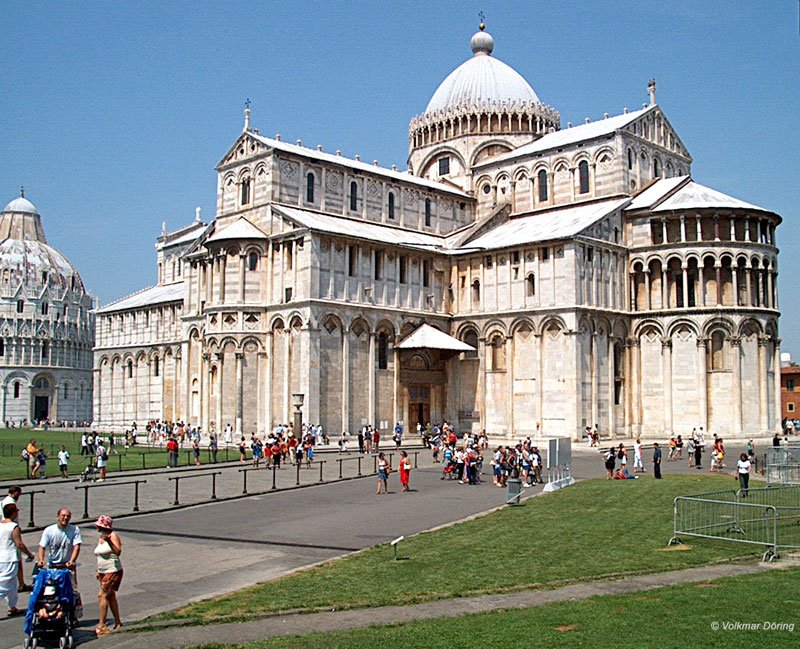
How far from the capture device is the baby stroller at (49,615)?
432 inches

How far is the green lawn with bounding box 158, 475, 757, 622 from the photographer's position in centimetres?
1365

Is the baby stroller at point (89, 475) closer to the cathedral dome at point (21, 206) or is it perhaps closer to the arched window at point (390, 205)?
the arched window at point (390, 205)

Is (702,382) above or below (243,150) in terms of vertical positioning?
below

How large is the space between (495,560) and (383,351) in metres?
39.6

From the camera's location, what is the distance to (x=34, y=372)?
119938mm

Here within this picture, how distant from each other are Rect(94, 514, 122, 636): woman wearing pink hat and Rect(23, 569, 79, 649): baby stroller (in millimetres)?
612

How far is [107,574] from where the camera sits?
479 inches

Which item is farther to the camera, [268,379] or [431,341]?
[431,341]

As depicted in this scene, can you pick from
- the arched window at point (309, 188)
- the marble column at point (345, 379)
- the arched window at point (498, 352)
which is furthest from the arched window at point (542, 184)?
the marble column at point (345, 379)

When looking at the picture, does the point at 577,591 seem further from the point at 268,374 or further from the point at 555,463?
the point at 268,374

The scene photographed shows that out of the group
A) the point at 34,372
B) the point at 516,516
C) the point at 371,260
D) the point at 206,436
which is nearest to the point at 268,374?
the point at 206,436

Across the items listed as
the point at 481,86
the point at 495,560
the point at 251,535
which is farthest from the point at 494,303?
the point at 495,560

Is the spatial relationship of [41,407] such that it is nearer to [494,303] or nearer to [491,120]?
[491,120]

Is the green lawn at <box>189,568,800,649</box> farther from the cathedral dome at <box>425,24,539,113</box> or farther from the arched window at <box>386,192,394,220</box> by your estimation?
the cathedral dome at <box>425,24,539,113</box>
